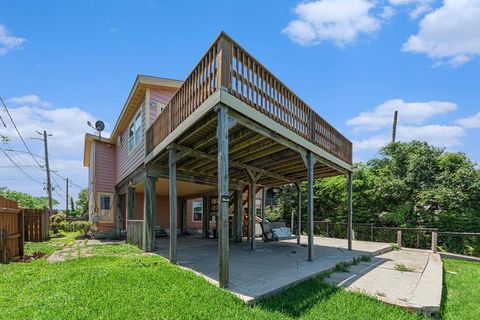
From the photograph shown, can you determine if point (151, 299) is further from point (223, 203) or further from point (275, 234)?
point (275, 234)

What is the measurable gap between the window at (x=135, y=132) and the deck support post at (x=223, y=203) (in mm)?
6917

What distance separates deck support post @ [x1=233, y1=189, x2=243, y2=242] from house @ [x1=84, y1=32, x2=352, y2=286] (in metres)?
0.04

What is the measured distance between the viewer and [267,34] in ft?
32.4

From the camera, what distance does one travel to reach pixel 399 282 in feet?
19.0

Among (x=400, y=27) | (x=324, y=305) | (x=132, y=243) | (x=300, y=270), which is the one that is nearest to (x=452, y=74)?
(x=400, y=27)

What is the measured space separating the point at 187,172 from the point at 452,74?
1092cm

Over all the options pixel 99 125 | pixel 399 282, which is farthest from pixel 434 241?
pixel 99 125

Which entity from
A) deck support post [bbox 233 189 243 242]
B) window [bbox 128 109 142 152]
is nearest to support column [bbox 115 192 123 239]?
window [bbox 128 109 142 152]

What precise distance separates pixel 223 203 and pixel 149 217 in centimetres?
482

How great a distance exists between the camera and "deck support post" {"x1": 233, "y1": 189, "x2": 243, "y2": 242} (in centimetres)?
1220

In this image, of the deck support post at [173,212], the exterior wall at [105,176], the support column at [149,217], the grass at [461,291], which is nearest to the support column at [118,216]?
the exterior wall at [105,176]

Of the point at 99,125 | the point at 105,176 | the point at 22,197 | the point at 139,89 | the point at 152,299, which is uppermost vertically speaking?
the point at 139,89

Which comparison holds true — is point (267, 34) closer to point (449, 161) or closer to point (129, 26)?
point (129, 26)

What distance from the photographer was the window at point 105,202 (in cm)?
1495
